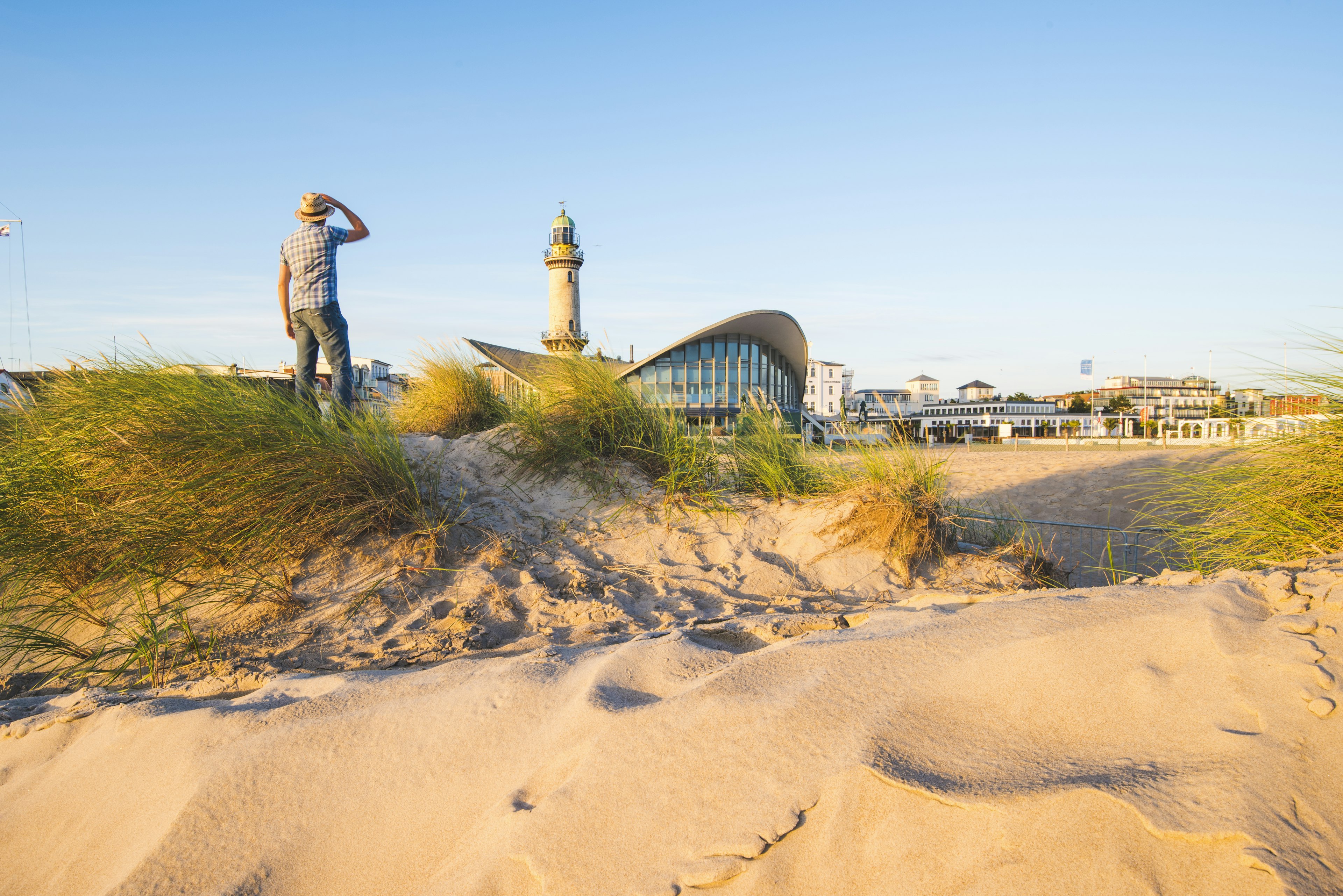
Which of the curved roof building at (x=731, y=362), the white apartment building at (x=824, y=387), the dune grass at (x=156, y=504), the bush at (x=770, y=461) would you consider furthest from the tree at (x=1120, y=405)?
the dune grass at (x=156, y=504)

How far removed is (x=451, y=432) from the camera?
584 centimetres

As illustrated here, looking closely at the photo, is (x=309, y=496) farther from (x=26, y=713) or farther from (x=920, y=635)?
(x=920, y=635)

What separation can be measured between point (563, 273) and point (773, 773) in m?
48.2

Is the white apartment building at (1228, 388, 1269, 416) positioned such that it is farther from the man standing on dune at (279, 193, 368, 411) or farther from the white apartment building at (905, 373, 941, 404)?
the white apartment building at (905, 373, 941, 404)

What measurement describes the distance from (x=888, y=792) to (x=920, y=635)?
2.50 ft

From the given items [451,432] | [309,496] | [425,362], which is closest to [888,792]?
[309,496]

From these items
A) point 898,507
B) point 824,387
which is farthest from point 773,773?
point 824,387

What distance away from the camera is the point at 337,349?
5125 millimetres

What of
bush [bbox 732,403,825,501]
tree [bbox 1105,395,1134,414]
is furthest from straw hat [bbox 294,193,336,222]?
tree [bbox 1105,395,1134,414]

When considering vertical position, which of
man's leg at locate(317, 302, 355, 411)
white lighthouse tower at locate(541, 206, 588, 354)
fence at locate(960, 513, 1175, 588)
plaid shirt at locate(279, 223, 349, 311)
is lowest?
fence at locate(960, 513, 1175, 588)

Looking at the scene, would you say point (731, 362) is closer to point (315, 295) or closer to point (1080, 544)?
point (1080, 544)

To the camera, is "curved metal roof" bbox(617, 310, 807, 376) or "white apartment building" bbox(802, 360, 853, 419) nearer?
"curved metal roof" bbox(617, 310, 807, 376)

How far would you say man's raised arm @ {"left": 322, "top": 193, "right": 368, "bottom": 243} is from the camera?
5180 millimetres

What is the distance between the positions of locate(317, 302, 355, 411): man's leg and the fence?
4.69 m
